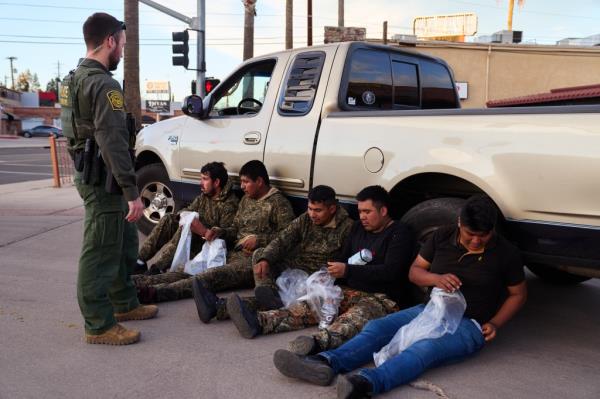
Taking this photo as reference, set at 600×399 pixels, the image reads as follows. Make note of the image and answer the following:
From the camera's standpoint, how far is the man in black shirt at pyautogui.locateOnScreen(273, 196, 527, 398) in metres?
3.17

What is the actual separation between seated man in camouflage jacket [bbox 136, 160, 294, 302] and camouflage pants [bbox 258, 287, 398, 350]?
0.89 metres

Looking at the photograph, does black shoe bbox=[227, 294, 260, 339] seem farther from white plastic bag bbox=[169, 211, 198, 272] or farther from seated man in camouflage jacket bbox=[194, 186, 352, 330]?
white plastic bag bbox=[169, 211, 198, 272]

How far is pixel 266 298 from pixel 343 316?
678 millimetres

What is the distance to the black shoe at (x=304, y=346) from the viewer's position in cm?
333

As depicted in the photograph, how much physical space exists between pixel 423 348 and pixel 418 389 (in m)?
0.22

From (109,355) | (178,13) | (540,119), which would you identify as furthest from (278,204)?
(178,13)

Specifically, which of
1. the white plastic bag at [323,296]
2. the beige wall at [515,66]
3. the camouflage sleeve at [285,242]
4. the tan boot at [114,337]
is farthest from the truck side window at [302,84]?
the beige wall at [515,66]

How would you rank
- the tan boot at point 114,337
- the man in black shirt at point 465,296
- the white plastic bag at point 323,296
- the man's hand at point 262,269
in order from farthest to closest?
the man's hand at point 262,269, the white plastic bag at point 323,296, the tan boot at point 114,337, the man in black shirt at point 465,296

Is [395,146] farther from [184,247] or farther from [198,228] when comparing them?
[184,247]

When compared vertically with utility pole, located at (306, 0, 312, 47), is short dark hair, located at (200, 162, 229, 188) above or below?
below

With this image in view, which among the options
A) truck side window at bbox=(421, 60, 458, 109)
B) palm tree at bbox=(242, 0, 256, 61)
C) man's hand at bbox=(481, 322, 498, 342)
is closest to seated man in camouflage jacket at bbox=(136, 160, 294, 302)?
truck side window at bbox=(421, 60, 458, 109)

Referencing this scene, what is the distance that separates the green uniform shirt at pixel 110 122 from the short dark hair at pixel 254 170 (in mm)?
1502

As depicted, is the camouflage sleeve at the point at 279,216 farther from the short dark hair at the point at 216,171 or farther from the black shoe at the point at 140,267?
the black shoe at the point at 140,267

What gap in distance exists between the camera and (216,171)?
17.3 ft
